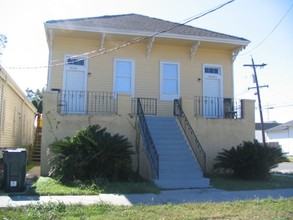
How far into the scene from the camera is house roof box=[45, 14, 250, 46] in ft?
50.8

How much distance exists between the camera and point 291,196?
393 inches

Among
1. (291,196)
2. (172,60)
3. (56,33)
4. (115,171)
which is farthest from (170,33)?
(291,196)

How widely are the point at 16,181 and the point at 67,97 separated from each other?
6.43m

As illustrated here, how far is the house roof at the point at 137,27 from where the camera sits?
15.5m

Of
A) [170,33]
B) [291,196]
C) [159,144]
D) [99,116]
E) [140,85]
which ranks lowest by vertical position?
[291,196]

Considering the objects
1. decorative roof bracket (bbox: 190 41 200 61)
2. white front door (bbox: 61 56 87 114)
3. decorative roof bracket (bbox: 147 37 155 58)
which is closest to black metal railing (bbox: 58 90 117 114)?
white front door (bbox: 61 56 87 114)

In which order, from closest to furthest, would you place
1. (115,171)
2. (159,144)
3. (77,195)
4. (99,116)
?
(77,195)
(115,171)
(159,144)
(99,116)

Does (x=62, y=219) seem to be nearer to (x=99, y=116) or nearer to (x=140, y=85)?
(x=99, y=116)

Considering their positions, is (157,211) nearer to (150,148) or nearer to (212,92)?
(150,148)

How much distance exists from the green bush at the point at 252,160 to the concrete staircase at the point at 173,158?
6.38 ft

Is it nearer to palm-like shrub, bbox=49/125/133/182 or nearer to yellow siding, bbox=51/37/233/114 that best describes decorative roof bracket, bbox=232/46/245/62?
yellow siding, bbox=51/37/233/114

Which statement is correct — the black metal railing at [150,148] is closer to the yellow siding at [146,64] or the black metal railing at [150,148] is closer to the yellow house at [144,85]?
the yellow house at [144,85]

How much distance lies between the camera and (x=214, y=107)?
693 inches

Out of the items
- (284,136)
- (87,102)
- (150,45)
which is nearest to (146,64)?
(150,45)
